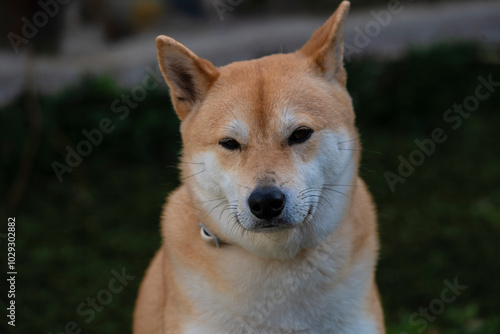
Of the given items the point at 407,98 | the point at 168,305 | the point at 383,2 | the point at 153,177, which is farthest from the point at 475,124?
the point at 168,305

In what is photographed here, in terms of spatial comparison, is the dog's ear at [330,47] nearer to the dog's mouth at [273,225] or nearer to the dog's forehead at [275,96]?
the dog's forehead at [275,96]

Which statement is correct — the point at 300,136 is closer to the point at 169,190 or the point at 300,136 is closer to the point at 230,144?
the point at 230,144

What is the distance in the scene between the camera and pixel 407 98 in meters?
7.58

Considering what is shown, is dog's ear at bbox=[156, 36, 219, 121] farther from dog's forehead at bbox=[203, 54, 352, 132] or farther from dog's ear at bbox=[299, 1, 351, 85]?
dog's ear at bbox=[299, 1, 351, 85]

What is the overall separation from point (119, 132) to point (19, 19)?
6.93 ft

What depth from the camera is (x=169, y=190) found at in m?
7.34

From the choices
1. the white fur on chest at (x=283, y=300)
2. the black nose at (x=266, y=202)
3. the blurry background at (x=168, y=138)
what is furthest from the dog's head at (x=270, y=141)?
the blurry background at (x=168, y=138)

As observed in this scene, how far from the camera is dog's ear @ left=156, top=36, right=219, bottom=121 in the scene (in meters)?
3.53

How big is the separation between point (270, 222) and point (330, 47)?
109 centimetres

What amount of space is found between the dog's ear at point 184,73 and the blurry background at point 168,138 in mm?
2578

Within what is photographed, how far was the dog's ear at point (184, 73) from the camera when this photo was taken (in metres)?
3.53

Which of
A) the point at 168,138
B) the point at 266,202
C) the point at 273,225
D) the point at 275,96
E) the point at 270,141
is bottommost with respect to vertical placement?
the point at 168,138

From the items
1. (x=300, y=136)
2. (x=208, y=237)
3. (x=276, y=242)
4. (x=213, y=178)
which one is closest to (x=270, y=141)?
(x=300, y=136)

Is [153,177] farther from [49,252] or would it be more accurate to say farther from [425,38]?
[425,38]
